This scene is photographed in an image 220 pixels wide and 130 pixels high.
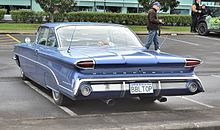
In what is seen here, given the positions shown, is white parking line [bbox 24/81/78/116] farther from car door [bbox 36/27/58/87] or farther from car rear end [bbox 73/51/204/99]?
car rear end [bbox 73/51/204/99]

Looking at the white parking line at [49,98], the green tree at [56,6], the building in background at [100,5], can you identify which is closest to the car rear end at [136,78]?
the white parking line at [49,98]

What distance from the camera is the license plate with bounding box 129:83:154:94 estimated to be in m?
6.19

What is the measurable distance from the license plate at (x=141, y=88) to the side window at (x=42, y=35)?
7.65ft

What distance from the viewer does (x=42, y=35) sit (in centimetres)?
821

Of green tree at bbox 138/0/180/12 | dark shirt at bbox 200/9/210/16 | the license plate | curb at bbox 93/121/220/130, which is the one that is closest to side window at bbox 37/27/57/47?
the license plate

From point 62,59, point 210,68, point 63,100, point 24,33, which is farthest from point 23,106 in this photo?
point 24,33

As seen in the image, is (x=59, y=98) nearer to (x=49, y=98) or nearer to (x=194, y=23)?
(x=49, y=98)

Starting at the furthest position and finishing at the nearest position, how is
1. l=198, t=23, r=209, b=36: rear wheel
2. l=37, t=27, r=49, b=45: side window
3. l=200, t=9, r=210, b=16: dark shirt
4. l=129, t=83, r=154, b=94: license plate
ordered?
l=200, t=9, r=210, b=16: dark shirt < l=198, t=23, r=209, b=36: rear wheel < l=37, t=27, r=49, b=45: side window < l=129, t=83, r=154, b=94: license plate

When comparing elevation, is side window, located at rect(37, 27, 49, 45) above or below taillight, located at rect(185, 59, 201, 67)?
above

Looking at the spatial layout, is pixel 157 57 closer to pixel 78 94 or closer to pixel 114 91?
pixel 114 91

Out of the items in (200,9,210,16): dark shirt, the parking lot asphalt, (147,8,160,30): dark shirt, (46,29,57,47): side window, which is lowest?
the parking lot asphalt

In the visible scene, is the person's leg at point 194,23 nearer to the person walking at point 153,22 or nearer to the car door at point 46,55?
the person walking at point 153,22

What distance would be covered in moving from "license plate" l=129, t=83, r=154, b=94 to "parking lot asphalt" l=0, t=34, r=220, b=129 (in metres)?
0.33

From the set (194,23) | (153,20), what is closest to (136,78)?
(153,20)
